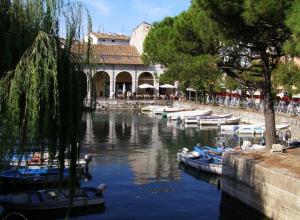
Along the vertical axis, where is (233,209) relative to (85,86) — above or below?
below

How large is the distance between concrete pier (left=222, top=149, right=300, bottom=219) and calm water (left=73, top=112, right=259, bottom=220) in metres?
0.57

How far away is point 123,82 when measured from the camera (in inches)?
3147

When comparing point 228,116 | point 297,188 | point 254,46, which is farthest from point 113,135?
point 297,188

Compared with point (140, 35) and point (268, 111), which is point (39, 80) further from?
point (140, 35)

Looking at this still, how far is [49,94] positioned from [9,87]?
2.21 ft

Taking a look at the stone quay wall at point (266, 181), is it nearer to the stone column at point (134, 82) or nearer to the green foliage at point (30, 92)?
the green foliage at point (30, 92)

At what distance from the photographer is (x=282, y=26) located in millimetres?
18734

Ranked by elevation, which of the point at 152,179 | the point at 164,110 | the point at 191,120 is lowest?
the point at 152,179

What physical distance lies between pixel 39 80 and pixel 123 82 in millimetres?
71245

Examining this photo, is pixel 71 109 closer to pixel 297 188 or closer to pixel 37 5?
pixel 37 5

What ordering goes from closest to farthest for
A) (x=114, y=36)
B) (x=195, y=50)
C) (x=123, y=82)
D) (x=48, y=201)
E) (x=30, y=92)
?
(x=30, y=92), (x=48, y=201), (x=195, y=50), (x=123, y=82), (x=114, y=36)

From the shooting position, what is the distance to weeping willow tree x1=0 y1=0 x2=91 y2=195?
880 cm

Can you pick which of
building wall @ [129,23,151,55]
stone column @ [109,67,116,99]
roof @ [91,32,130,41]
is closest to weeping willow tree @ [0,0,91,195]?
stone column @ [109,67,116,99]

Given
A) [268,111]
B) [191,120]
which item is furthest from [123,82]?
[268,111]
